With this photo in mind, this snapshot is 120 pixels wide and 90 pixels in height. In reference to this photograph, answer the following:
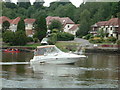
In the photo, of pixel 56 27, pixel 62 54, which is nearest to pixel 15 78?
pixel 62 54

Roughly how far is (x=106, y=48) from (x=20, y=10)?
74531 mm

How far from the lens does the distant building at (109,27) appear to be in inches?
3482

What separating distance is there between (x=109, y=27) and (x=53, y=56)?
54958 mm

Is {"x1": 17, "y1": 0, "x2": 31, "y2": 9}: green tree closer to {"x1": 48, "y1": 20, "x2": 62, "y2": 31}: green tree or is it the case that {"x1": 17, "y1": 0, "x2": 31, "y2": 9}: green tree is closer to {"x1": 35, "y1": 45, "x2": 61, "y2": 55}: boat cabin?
{"x1": 48, "y1": 20, "x2": 62, "y2": 31}: green tree

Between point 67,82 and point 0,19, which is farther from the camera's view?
point 0,19

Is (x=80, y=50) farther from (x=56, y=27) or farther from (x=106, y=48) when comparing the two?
(x=56, y=27)

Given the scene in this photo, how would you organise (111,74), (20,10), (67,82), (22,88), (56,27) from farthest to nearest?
1. (20,10)
2. (56,27)
3. (111,74)
4. (67,82)
5. (22,88)

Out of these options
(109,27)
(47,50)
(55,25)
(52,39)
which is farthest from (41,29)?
(47,50)

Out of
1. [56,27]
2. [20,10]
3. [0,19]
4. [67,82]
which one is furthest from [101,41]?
[20,10]

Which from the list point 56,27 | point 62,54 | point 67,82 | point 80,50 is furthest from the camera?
point 56,27

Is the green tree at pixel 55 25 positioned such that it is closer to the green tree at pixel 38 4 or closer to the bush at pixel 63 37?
the bush at pixel 63 37

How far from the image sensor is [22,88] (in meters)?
21.3

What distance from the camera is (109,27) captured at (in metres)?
91.6

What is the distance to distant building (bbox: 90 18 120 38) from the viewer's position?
290ft
